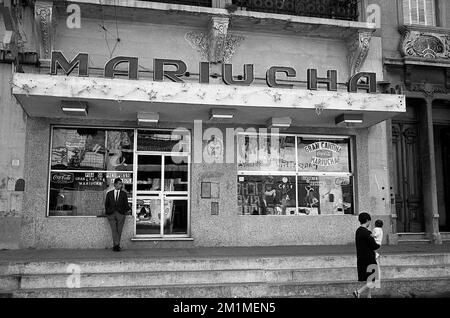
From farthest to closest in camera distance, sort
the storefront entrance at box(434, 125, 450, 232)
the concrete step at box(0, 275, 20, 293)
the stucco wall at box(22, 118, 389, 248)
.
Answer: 1. the storefront entrance at box(434, 125, 450, 232)
2. the stucco wall at box(22, 118, 389, 248)
3. the concrete step at box(0, 275, 20, 293)

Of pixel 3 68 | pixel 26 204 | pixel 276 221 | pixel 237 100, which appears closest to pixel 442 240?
pixel 276 221

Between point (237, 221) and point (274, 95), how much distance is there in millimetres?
3679

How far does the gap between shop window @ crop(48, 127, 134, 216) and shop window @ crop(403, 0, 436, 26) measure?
9.66 meters

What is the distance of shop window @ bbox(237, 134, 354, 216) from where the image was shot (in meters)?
13.0

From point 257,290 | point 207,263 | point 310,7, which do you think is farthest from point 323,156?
point 257,290

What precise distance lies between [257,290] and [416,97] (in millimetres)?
8854

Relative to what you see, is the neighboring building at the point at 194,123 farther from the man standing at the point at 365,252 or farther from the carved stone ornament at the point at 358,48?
the man standing at the point at 365,252

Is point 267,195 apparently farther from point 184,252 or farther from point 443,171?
point 443,171

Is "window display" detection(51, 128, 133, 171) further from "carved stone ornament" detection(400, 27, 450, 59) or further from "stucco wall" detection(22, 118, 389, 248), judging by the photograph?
"carved stone ornament" detection(400, 27, 450, 59)

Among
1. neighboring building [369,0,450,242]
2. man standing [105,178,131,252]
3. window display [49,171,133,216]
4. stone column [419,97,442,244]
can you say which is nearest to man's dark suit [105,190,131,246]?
man standing [105,178,131,252]

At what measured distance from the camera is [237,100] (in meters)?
10.9

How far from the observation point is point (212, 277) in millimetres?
8875
